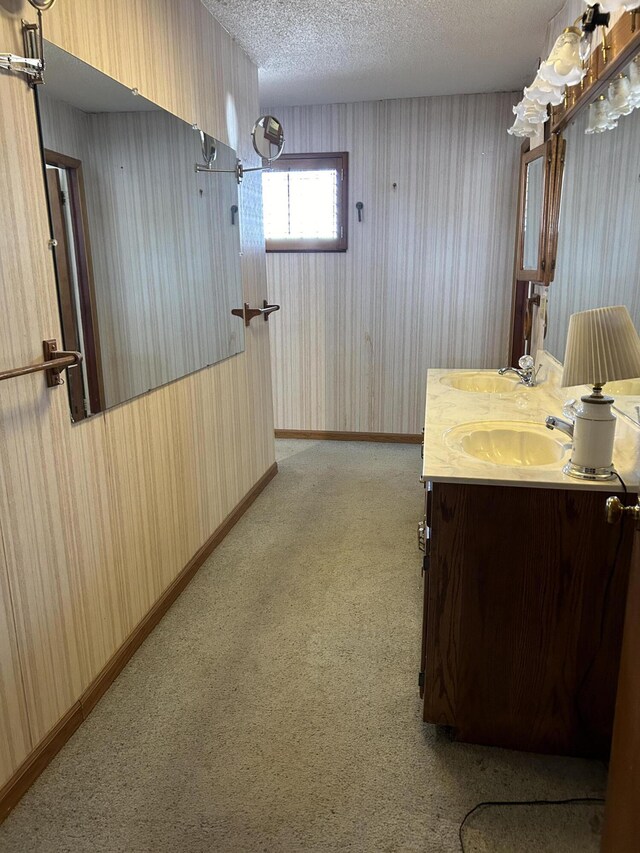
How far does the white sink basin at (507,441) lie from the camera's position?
77.6 inches

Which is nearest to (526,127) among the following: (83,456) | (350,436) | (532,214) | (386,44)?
(532,214)

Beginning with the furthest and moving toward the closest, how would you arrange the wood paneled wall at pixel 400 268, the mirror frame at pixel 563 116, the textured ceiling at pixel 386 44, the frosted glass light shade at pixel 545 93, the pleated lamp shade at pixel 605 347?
the wood paneled wall at pixel 400 268 < the textured ceiling at pixel 386 44 < the frosted glass light shade at pixel 545 93 < the mirror frame at pixel 563 116 < the pleated lamp shade at pixel 605 347

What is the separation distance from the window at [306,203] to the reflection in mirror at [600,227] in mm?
2262

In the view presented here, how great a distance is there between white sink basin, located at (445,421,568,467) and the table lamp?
17.6 inches

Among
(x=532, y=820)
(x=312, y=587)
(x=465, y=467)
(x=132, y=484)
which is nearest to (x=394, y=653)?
(x=312, y=587)

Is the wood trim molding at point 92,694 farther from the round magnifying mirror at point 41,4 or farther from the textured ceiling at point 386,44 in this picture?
the textured ceiling at point 386,44

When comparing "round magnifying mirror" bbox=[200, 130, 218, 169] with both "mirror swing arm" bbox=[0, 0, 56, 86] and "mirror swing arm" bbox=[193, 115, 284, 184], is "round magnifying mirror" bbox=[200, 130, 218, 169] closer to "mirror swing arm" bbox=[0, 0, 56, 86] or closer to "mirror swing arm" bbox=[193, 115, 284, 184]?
"mirror swing arm" bbox=[193, 115, 284, 184]

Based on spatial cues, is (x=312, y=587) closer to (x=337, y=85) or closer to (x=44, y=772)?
(x=44, y=772)

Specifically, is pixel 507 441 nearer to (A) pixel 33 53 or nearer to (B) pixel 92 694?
(B) pixel 92 694

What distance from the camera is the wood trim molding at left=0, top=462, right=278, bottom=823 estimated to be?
153 centimetres

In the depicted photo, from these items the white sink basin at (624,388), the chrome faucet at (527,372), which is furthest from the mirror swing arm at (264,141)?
the white sink basin at (624,388)

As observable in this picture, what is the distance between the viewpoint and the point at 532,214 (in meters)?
2.96

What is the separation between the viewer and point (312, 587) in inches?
102

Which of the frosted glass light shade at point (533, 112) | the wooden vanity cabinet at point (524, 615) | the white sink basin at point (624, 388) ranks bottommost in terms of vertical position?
the wooden vanity cabinet at point (524, 615)
